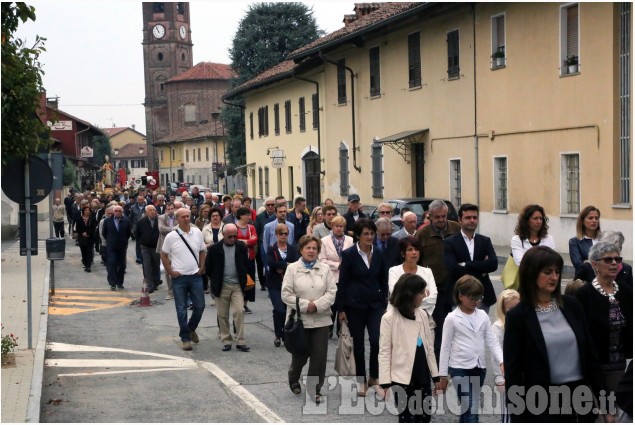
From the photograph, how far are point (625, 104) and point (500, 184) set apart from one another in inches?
234

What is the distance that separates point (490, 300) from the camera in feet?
31.4

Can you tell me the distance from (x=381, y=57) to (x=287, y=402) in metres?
25.7

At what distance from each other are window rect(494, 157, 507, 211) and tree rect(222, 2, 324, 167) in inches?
1666

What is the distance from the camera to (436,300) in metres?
9.81

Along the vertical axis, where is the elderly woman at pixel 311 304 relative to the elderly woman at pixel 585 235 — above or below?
below

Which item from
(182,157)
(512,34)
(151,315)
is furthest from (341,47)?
(182,157)

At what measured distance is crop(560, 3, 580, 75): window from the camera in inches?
898

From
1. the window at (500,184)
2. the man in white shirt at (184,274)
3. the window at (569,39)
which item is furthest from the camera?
the window at (500,184)

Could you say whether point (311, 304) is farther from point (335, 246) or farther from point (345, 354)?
point (335, 246)

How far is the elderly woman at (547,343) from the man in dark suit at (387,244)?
439cm

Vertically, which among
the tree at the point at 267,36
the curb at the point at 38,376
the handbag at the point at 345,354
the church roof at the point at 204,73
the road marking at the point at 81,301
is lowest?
the road marking at the point at 81,301

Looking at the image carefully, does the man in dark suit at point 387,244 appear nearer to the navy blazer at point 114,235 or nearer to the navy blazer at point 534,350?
the navy blazer at point 534,350

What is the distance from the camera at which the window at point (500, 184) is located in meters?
26.5

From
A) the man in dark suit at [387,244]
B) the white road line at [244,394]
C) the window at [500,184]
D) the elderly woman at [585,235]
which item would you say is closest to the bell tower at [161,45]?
the window at [500,184]
